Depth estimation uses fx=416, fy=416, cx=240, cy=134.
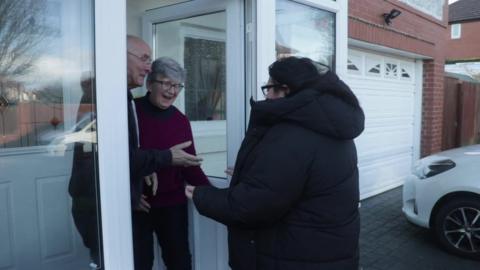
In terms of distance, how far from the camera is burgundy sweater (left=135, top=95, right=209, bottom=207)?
242 centimetres

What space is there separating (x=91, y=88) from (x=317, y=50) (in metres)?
1.77

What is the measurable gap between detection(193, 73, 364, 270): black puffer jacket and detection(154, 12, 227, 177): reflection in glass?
1.13 meters

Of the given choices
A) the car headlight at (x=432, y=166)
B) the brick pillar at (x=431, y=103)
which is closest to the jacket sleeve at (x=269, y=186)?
the car headlight at (x=432, y=166)

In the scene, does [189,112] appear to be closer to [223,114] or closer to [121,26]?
[223,114]

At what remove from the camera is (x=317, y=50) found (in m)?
2.95

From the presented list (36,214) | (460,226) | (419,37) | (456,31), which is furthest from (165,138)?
(456,31)

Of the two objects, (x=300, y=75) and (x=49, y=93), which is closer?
(x=300, y=75)

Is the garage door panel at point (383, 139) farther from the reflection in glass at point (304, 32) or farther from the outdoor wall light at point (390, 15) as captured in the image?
the reflection in glass at point (304, 32)

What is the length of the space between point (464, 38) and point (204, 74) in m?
29.7

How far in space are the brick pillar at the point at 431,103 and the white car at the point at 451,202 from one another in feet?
10.8

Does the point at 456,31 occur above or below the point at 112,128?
above

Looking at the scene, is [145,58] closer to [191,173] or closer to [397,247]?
[191,173]

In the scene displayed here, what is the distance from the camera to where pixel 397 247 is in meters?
4.62

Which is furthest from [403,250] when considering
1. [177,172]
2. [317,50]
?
[177,172]
